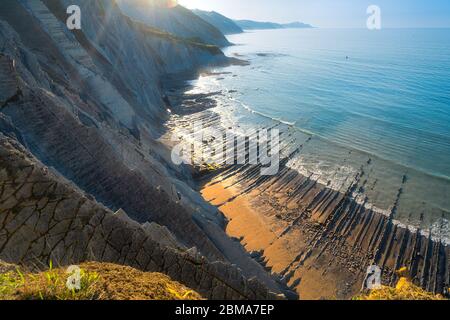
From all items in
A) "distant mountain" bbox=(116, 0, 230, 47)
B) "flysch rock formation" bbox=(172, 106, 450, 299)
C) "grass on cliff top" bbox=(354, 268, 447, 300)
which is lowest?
"flysch rock formation" bbox=(172, 106, 450, 299)

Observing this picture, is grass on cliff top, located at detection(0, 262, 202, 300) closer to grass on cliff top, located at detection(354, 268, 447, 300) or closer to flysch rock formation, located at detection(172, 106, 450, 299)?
grass on cliff top, located at detection(354, 268, 447, 300)

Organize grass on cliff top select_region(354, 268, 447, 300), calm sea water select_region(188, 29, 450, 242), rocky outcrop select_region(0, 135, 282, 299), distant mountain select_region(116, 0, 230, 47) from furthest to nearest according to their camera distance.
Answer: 1. distant mountain select_region(116, 0, 230, 47)
2. calm sea water select_region(188, 29, 450, 242)
3. rocky outcrop select_region(0, 135, 282, 299)
4. grass on cliff top select_region(354, 268, 447, 300)

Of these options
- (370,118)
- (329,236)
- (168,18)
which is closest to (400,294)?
(329,236)

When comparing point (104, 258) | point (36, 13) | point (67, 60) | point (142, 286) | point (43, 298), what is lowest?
point (104, 258)

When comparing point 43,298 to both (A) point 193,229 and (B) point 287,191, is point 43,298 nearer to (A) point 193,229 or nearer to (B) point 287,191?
(A) point 193,229

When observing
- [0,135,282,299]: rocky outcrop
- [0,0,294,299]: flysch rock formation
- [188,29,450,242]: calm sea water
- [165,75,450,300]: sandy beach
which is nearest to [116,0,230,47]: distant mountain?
[188,29,450,242]: calm sea water
